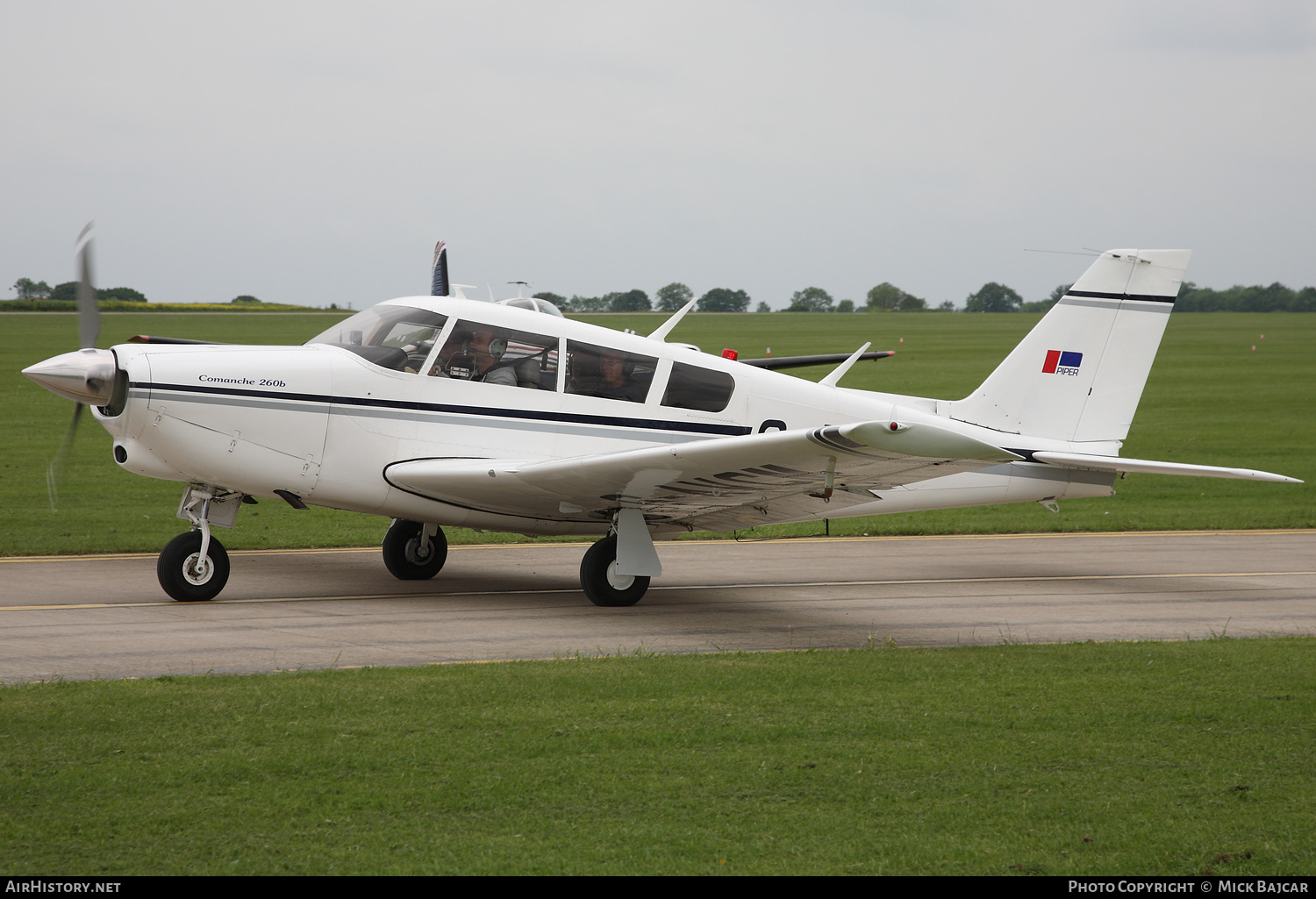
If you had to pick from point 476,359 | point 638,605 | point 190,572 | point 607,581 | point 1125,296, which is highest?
point 1125,296

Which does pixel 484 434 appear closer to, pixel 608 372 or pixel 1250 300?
pixel 608 372

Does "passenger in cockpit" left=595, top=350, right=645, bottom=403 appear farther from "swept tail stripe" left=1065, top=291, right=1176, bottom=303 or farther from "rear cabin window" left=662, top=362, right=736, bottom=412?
"swept tail stripe" left=1065, top=291, right=1176, bottom=303

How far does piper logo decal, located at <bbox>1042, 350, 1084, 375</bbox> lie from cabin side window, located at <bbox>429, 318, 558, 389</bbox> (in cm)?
555

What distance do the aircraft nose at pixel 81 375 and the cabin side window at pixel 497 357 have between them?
270cm

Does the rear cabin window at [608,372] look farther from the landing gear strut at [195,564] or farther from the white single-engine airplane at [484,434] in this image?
the landing gear strut at [195,564]

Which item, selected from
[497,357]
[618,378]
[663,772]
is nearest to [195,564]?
[497,357]

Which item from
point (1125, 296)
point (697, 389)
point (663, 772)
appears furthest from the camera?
point (1125, 296)

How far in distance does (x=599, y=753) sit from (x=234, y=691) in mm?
2497

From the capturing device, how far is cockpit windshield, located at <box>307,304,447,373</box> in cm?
1063

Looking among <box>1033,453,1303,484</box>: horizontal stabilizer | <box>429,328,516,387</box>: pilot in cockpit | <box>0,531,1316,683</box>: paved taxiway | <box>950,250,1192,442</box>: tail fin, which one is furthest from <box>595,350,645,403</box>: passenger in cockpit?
<box>1033,453,1303,484</box>: horizontal stabilizer

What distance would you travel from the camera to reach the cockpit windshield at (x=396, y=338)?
10633mm

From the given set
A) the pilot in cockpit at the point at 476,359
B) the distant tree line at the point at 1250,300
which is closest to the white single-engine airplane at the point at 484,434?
the pilot in cockpit at the point at 476,359

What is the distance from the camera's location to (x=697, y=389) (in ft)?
37.2

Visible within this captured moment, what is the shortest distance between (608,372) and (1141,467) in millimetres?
5128
